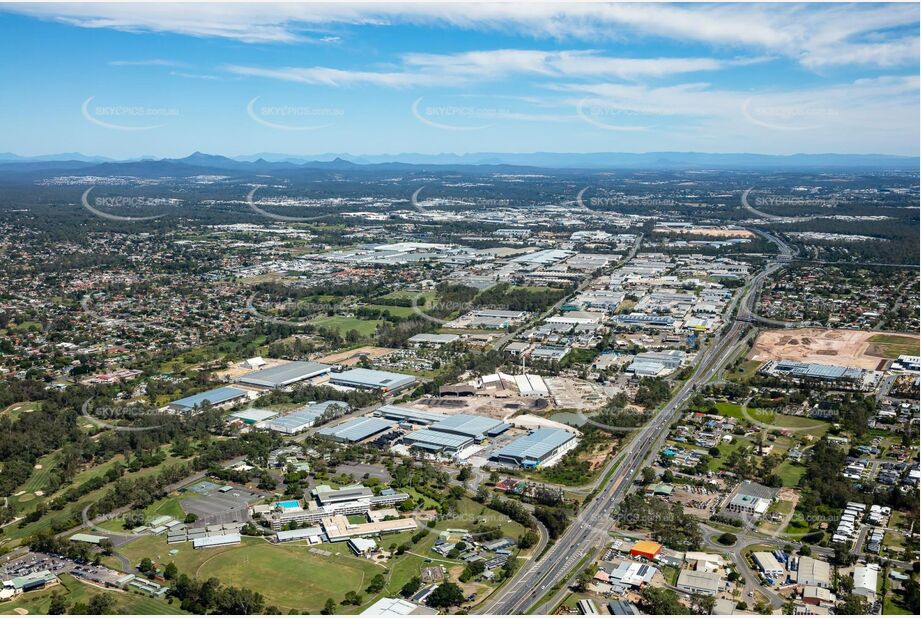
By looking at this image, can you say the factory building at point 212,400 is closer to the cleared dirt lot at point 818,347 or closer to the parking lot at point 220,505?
the parking lot at point 220,505

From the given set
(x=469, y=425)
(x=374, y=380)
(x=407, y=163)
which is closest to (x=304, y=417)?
(x=374, y=380)

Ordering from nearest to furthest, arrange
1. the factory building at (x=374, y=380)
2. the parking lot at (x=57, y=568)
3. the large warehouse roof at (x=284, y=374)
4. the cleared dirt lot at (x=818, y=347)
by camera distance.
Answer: the parking lot at (x=57, y=568) < the factory building at (x=374, y=380) < the large warehouse roof at (x=284, y=374) < the cleared dirt lot at (x=818, y=347)

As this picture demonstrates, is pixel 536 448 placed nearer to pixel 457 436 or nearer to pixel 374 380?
pixel 457 436

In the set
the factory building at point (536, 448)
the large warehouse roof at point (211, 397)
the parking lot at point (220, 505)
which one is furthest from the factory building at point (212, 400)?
the factory building at point (536, 448)

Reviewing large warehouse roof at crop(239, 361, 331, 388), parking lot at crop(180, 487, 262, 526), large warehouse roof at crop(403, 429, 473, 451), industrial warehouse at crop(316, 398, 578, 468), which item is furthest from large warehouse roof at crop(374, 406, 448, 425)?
parking lot at crop(180, 487, 262, 526)

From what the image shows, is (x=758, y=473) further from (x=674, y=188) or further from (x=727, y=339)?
(x=674, y=188)

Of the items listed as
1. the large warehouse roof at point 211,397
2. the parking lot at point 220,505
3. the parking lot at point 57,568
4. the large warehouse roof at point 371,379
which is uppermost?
the large warehouse roof at point 371,379
